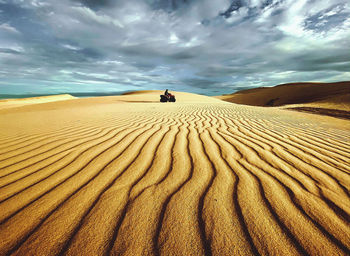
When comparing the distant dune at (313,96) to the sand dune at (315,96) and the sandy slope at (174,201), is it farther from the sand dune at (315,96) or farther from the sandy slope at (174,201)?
the sandy slope at (174,201)

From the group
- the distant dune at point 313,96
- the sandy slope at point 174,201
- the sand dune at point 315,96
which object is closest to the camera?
the sandy slope at point 174,201

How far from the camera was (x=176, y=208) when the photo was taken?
1208 millimetres

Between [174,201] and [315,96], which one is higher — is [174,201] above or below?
above

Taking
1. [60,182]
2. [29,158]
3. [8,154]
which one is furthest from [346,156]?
[8,154]

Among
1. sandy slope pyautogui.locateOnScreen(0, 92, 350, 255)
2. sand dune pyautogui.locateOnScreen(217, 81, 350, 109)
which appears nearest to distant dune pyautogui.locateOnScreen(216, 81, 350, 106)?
sand dune pyautogui.locateOnScreen(217, 81, 350, 109)

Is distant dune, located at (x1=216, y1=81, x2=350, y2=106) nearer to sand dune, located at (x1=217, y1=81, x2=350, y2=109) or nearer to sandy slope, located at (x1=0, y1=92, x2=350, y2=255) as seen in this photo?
sand dune, located at (x1=217, y1=81, x2=350, y2=109)

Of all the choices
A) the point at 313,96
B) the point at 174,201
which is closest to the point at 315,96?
the point at 313,96

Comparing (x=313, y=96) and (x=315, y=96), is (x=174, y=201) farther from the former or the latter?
(x=313, y=96)

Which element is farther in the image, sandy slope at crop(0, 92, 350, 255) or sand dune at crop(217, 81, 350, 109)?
sand dune at crop(217, 81, 350, 109)

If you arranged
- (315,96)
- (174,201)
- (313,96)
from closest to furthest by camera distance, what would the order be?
(174,201), (315,96), (313,96)

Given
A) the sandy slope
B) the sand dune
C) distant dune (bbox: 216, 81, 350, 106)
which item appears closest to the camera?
the sandy slope

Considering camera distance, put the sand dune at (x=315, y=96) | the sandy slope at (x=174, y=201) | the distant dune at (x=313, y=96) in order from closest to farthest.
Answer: the sandy slope at (x=174, y=201)
the sand dune at (x=315, y=96)
the distant dune at (x=313, y=96)

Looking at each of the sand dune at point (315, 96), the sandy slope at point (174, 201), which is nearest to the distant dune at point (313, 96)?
the sand dune at point (315, 96)

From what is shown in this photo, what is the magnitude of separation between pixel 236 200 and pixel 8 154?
305 cm
